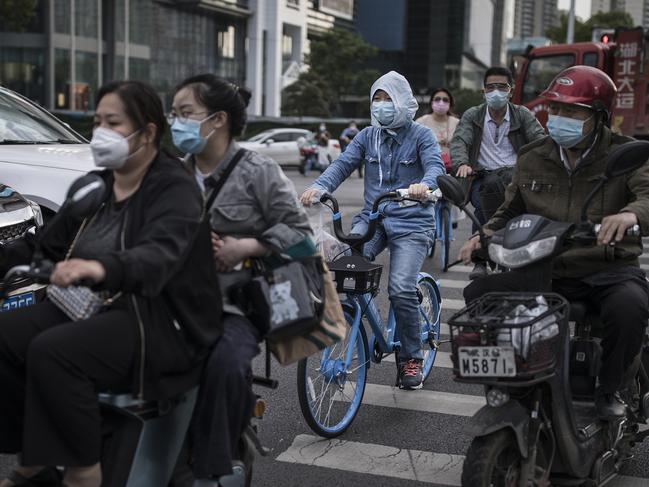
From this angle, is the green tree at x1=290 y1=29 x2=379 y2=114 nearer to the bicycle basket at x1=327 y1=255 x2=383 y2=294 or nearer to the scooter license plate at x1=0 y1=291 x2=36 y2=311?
the scooter license plate at x1=0 y1=291 x2=36 y2=311

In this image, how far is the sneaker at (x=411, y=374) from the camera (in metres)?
5.56

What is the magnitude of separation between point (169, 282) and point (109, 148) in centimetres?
48

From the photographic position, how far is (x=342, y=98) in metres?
75.6

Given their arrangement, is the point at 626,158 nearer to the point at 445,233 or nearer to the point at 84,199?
the point at 84,199

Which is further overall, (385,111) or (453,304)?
(453,304)

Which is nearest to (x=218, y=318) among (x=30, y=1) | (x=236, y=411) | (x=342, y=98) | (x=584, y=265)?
(x=236, y=411)

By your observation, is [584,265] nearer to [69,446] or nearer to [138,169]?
[138,169]

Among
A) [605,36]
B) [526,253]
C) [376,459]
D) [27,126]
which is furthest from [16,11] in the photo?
[526,253]

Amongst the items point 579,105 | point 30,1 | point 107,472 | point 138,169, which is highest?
point 30,1

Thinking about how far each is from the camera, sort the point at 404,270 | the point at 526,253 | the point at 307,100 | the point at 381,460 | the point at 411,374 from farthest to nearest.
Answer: the point at 307,100 < the point at 411,374 < the point at 404,270 < the point at 381,460 < the point at 526,253

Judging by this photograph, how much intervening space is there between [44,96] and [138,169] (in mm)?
56310

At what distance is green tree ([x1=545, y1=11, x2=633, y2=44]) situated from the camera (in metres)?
51.5

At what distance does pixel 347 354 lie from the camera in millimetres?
4918

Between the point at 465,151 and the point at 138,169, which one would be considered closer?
the point at 138,169
